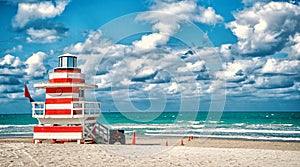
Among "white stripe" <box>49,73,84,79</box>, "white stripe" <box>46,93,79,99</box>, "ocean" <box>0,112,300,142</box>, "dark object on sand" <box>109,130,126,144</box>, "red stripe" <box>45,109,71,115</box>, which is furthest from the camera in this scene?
"ocean" <box>0,112,300,142</box>

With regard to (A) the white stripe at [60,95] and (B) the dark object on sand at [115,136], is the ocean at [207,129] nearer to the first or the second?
(B) the dark object on sand at [115,136]

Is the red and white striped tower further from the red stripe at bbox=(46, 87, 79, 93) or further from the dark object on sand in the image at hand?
the dark object on sand

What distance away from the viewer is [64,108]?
1569 centimetres

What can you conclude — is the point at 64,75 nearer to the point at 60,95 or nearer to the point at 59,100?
the point at 60,95

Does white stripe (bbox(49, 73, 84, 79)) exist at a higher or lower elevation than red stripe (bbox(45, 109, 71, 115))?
higher

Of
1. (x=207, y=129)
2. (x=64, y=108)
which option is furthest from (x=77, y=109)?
(x=207, y=129)

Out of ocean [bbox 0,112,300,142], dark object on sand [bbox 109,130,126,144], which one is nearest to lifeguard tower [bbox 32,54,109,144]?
dark object on sand [bbox 109,130,126,144]

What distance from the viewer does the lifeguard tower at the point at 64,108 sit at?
15688 millimetres

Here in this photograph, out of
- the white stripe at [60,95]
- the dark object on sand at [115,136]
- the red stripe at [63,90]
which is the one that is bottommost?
the dark object on sand at [115,136]

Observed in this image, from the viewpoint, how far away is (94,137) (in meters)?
16.3

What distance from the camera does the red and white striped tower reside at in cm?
1569

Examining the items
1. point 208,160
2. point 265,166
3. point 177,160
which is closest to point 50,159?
point 177,160

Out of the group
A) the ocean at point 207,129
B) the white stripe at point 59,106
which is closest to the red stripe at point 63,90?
the white stripe at point 59,106

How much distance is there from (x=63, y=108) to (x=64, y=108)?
0.05 m
